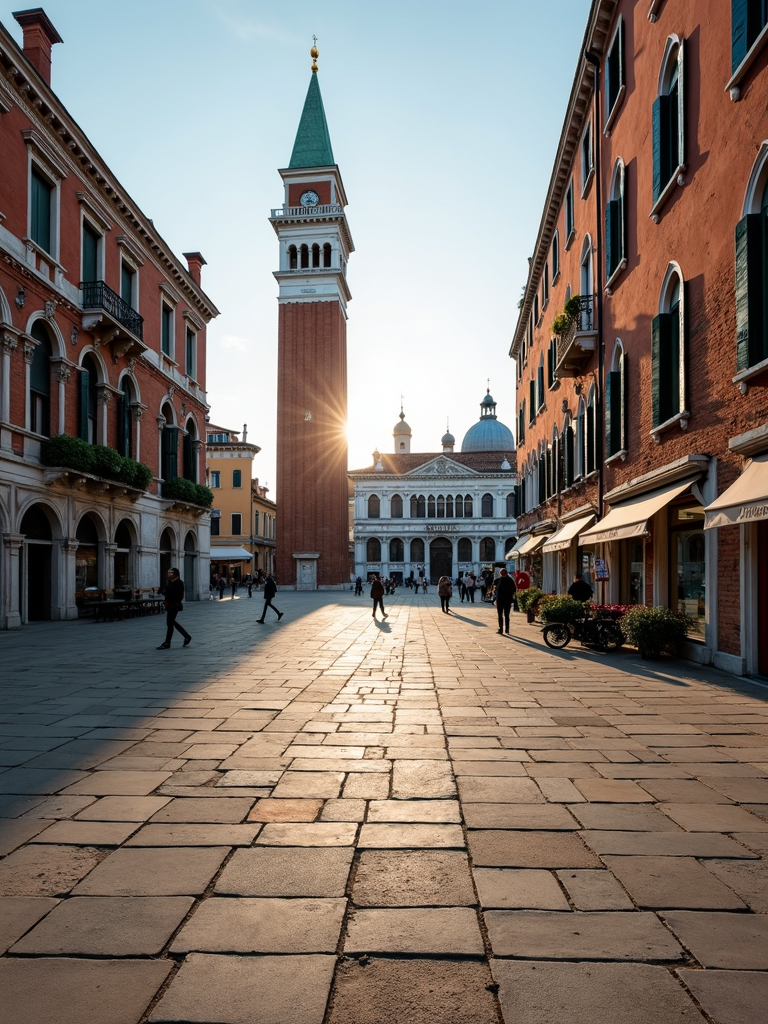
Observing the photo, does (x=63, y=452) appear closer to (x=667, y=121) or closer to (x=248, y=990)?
(x=667, y=121)

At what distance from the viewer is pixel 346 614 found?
82.2ft

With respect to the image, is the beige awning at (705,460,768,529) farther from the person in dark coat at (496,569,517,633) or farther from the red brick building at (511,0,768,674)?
the person in dark coat at (496,569,517,633)

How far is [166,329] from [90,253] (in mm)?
6714

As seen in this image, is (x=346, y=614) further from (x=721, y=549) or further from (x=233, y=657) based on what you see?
(x=721, y=549)

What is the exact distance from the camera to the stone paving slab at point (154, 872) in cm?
333

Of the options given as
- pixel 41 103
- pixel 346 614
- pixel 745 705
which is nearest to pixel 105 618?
pixel 346 614

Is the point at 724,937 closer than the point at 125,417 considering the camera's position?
Yes

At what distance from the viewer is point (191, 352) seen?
31.0 metres

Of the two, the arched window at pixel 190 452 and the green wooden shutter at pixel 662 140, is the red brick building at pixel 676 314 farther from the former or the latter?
the arched window at pixel 190 452

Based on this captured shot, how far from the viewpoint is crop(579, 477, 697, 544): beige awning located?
1134 centimetres

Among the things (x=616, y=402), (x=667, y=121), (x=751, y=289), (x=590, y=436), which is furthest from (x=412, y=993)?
(x=590, y=436)

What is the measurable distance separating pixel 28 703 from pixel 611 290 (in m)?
13.2

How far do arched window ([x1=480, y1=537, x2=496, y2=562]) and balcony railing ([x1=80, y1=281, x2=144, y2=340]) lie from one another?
57.4m

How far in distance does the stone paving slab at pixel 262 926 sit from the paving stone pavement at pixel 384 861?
1cm
